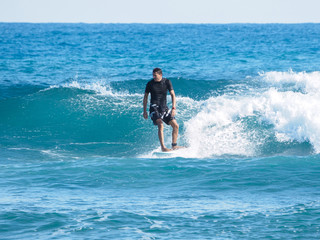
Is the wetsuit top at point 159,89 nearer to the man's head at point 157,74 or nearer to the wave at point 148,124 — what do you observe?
the man's head at point 157,74

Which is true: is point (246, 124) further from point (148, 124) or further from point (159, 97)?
point (159, 97)

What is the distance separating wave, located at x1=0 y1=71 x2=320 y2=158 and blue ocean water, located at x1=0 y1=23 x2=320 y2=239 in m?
0.03

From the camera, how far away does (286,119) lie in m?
11.9

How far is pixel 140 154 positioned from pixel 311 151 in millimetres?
3988

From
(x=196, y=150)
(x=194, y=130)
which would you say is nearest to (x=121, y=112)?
(x=194, y=130)

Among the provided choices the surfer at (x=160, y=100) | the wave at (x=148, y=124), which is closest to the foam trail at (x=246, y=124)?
the wave at (x=148, y=124)

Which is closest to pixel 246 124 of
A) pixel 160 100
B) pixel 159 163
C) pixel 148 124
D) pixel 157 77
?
pixel 148 124

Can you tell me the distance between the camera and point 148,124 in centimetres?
1316

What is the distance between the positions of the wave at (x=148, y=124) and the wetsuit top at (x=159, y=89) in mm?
1179

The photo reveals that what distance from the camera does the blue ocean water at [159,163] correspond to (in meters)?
5.82

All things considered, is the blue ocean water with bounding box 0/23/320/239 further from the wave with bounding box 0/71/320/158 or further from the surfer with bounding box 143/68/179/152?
the surfer with bounding box 143/68/179/152

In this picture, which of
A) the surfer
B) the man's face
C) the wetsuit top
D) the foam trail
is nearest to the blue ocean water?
the foam trail

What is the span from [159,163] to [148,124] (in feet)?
14.3

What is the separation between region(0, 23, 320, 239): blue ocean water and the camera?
582cm
